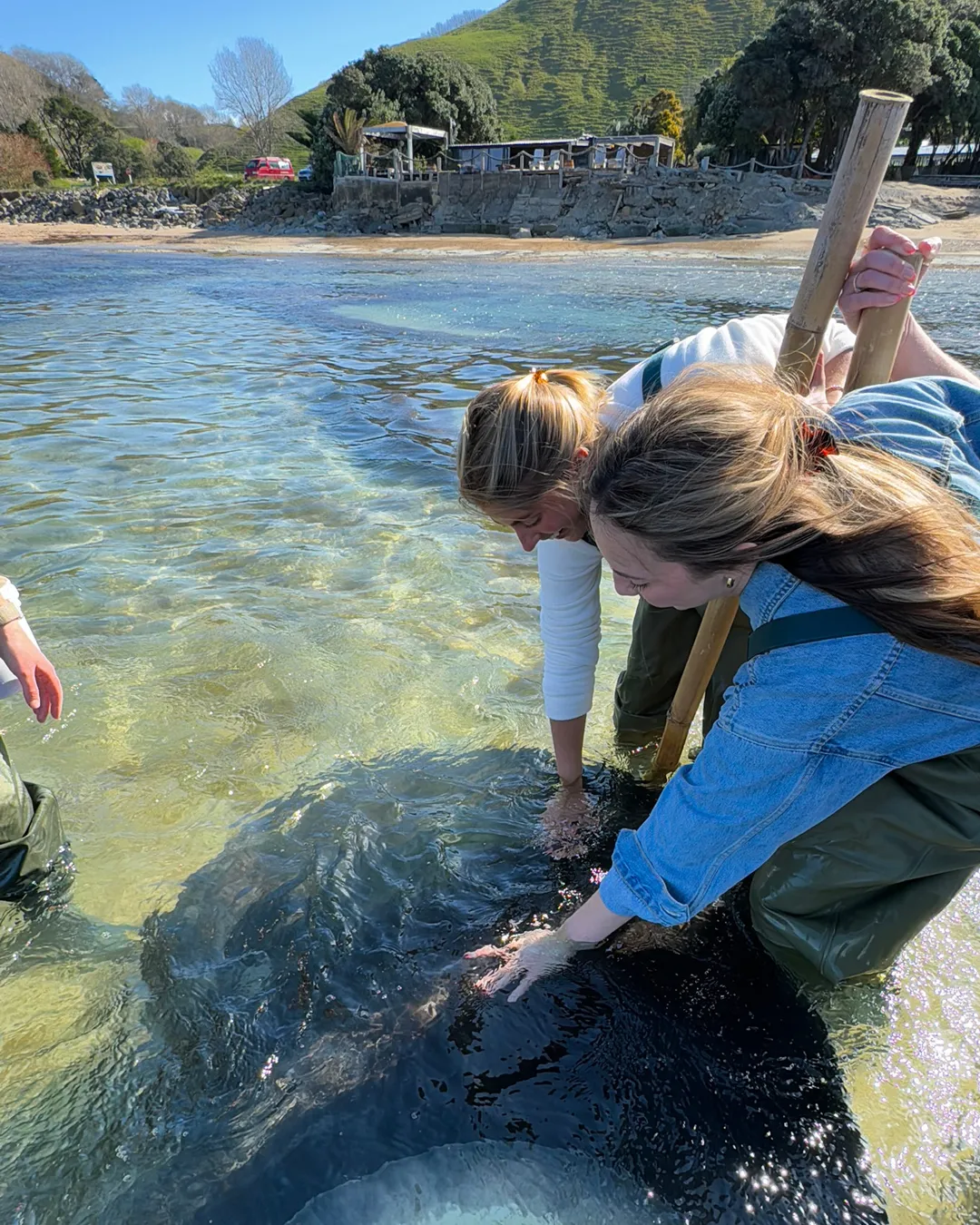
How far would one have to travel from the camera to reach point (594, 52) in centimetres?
8469

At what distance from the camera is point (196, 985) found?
6.52 feet

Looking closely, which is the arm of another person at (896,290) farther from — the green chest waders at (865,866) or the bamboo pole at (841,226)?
the green chest waders at (865,866)

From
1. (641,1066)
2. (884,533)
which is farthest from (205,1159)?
(884,533)

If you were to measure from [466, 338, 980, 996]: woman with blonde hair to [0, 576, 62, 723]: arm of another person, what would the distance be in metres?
1.48

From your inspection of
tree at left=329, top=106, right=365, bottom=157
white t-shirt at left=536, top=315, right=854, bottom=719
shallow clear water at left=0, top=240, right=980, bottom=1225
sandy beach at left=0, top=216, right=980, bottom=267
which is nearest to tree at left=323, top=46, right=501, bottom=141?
tree at left=329, top=106, right=365, bottom=157

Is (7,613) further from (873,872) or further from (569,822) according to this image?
(873,872)

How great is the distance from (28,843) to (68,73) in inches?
3325

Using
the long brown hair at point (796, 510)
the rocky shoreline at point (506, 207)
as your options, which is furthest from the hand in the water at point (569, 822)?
the rocky shoreline at point (506, 207)

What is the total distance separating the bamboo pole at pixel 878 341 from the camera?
1833 millimetres

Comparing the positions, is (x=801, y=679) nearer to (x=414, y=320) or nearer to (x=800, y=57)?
(x=414, y=320)

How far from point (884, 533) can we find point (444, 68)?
165ft

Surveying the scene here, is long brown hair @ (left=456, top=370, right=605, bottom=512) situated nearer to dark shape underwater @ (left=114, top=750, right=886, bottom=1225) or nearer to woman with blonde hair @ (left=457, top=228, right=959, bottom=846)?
woman with blonde hair @ (left=457, top=228, right=959, bottom=846)

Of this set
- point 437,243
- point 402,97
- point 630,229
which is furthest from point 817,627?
point 402,97

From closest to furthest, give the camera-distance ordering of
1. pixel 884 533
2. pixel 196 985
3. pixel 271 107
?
pixel 884 533, pixel 196 985, pixel 271 107
